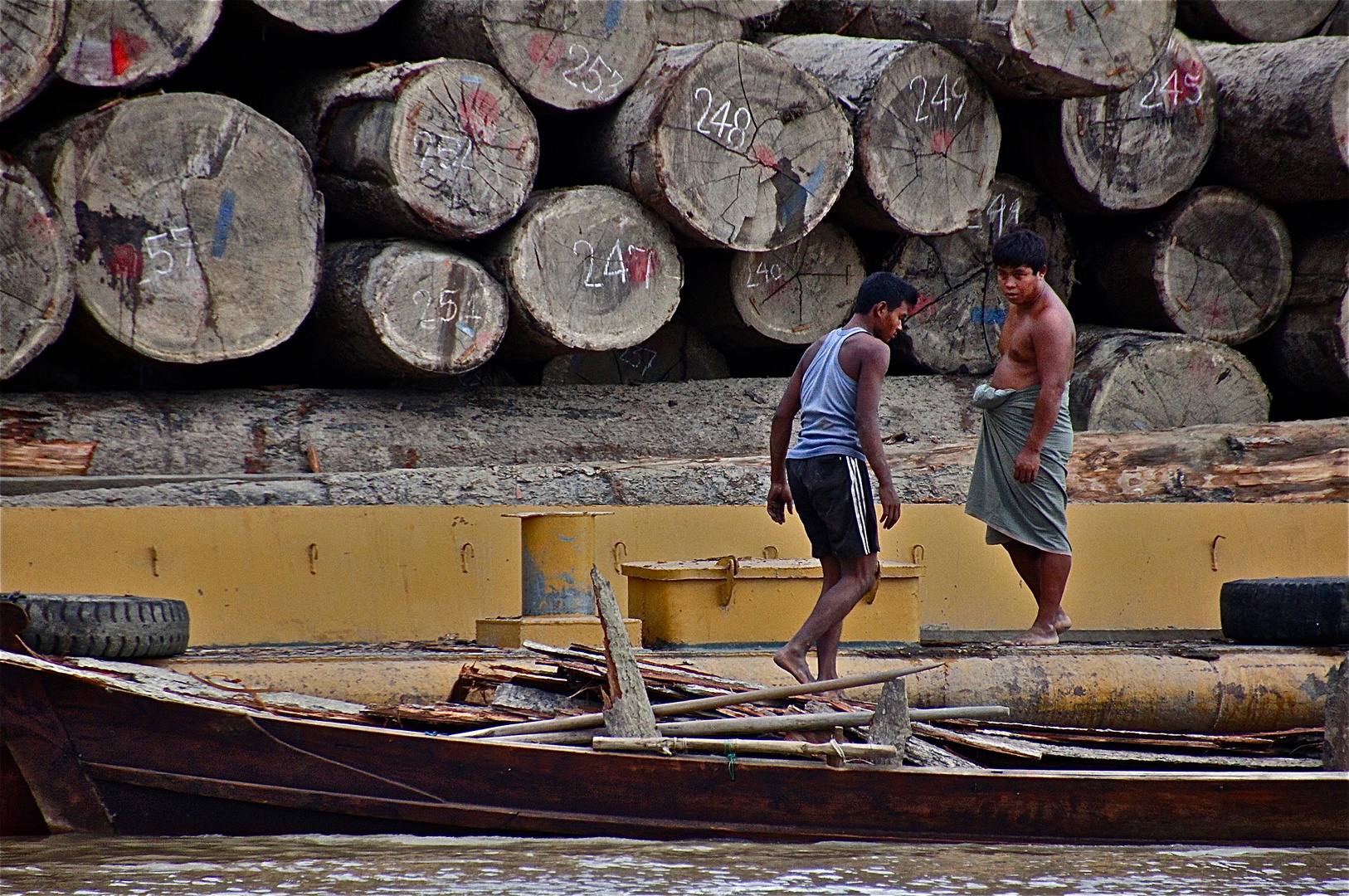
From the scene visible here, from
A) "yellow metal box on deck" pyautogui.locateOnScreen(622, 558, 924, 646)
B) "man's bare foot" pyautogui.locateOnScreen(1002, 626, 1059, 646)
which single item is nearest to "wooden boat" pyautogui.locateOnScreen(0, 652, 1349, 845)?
"yellow metal box on deck" pyautogui.locateOnScreen(622, 558, 924, 646)

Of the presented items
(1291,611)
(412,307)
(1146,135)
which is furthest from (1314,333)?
(412,307)

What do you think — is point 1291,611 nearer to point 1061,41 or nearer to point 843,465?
point 843,465

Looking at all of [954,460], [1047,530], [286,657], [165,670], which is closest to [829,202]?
[954,460]

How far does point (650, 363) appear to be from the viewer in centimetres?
779

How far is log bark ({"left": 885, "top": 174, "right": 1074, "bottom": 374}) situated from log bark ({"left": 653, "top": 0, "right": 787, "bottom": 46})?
138cm

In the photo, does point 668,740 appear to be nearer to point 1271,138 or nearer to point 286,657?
point 286,657

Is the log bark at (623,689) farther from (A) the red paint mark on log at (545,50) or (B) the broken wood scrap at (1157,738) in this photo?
(A) the red paint mark on log at (545,50)

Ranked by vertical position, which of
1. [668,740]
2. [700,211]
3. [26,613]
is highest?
[700,211]

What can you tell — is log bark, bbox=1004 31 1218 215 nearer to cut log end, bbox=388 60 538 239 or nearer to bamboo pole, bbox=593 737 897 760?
cut log end, bbox=388 60 538 239

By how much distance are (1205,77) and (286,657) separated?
559 cm

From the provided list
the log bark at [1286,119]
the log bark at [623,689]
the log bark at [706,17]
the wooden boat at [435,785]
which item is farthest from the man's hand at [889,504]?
the log bark at [1286,119]

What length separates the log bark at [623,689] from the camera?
4438 millimetres

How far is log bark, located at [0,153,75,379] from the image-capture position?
5848 mm

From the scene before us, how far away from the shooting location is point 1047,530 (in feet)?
20.1
